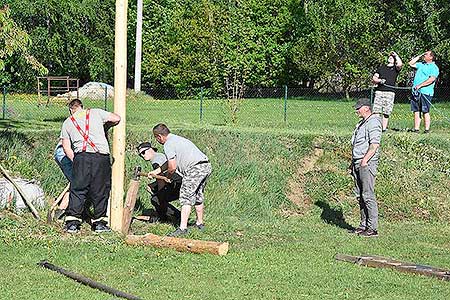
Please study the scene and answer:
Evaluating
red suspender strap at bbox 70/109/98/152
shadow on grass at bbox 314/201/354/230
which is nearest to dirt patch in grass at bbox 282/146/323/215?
shadow on grass at bbox 314/201/354/230

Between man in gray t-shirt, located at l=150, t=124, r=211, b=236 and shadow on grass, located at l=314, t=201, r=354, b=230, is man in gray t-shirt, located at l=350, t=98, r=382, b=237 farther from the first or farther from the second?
man in gray t-shirt, located at l=150, t=124, r=211, b=236

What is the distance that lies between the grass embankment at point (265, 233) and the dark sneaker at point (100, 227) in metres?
0.23

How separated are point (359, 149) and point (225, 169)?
3.32 metres

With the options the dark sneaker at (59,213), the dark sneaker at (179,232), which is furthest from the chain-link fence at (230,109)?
the dark sneaker at (179,232)

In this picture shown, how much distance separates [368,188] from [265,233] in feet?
5.16

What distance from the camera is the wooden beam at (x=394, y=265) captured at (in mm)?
9062

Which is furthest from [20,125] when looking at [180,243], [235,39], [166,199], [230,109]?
[235,39]

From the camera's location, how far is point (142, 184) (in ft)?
44.8

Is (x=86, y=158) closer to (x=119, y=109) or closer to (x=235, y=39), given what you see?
(x=119, y=109)

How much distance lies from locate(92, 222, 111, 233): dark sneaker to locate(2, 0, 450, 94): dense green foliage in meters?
27.7

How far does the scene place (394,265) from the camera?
369 inches

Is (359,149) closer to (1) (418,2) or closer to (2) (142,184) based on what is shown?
(2) (142,184)

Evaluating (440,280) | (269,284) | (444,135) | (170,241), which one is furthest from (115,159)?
(444,135)

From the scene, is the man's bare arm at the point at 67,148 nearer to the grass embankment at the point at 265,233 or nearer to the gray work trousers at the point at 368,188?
the grass embankment at the point at 265,233
